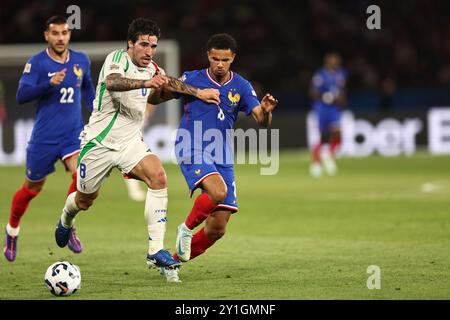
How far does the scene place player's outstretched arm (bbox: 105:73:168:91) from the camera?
24.2ft

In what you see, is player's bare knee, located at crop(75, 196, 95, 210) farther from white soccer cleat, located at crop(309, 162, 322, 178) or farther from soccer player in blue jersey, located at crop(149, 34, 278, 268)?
white soccer cleat, located at crop(309, 162, 322, 178)

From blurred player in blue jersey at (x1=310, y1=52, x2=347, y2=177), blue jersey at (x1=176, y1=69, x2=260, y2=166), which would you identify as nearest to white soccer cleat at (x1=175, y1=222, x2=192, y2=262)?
blue jersey at (x1=176, y1=69, x2=260, y2=166)

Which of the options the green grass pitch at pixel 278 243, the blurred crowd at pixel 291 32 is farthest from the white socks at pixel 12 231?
the blurred crowd at pixel 291 32

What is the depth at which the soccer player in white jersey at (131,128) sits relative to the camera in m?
7.69

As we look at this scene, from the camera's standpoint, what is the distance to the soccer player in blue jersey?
8.01m

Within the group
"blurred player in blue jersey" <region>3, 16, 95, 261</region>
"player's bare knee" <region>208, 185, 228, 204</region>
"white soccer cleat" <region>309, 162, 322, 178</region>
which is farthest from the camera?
"white soccer cleat" <region>309, 162, 322, 178</region>

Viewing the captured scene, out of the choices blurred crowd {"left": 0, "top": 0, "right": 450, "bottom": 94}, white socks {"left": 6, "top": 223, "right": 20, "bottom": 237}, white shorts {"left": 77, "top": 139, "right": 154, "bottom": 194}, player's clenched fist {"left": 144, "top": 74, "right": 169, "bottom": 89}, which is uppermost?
blurred crowd {"left": 0, "top": 0, "right": 450, "bottom": 94}

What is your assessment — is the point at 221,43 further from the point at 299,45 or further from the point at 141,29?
the point at 299,45

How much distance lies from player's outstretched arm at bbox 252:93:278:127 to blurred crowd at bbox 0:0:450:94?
16.6 meters

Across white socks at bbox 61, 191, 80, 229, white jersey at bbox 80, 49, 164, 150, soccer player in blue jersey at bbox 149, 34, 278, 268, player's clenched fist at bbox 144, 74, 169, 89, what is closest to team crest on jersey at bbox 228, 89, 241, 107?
soccer player in blue jersey at bbox 149, 34, 278, 268

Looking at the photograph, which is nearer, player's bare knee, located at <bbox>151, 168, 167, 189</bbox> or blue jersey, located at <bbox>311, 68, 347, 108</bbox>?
player's bare knee, located at <bbox>151, 168, 167, 189</bbox>

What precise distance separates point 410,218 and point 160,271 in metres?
4.96

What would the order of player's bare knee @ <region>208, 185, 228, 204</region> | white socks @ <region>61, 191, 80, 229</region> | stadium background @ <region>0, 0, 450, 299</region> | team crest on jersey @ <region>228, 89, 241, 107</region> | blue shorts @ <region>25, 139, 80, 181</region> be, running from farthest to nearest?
stadium background @ <region>0, 0, 450, 299</region>, blue shorts @ <region>25, 139, 80, 181</region>, white socks @ <region>61, 191, 80, 229</region>, team crest on jersey @ <region>228, 89, 241, 107</region>, player's bare knee @ <region>208, 185, 228, 204</region>

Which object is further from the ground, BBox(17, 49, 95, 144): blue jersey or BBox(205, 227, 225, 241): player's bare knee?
BBox(17, 49, 95, 144): blue jersey
